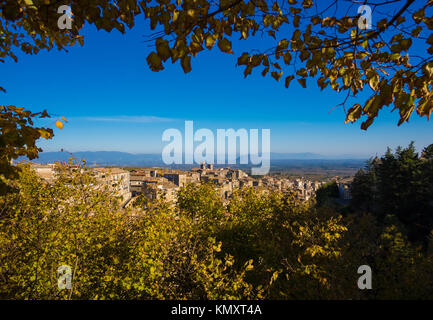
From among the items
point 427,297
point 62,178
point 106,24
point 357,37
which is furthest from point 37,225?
point 427,297

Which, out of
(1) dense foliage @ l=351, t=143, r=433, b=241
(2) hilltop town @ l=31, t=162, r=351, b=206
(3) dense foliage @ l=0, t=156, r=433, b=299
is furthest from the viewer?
(1) dense foliage @ l=351, t=143, r=433, b=241

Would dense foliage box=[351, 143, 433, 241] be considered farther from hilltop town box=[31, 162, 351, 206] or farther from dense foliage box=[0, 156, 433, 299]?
dense foliage box=[0, 156, 433, 299]

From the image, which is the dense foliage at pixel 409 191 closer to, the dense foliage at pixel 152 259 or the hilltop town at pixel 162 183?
the hilltop town at pixel 162 183

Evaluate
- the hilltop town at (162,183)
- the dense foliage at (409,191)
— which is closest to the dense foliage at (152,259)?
the hilltop town at (162,183)

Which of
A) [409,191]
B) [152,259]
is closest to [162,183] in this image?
[152,259]

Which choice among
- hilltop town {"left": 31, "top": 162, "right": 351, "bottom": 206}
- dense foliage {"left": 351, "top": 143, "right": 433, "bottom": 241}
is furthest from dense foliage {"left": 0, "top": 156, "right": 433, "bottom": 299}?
dense foliage {"left": 351, "top": 143, "right": 433, "bottom": 241}

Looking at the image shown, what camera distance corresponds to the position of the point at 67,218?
693cm

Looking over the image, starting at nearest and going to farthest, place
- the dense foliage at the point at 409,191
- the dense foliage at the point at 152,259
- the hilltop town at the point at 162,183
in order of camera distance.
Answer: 1. the dense foliage at the point at 152,259
2. the hilltop town at the point at 162,183
3. the dense foliage at the point at 409,191

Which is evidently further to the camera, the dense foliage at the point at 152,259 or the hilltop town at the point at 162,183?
the hilltop town at the point at 162,183

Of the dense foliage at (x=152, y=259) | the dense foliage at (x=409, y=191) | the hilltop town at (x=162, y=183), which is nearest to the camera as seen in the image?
the dense foliage at (x=152, y=259)

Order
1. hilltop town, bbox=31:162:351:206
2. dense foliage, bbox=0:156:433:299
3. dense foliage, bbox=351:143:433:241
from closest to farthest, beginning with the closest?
dense foliage, bbox=0:156:433:299, hilltop town, bbox=31:162:351:206, dense foliage, bbox=351:143:433:241
